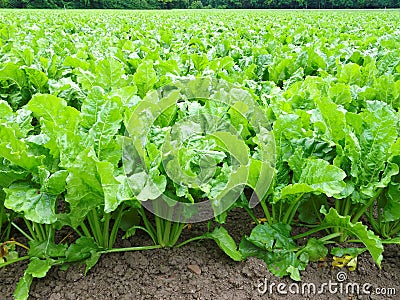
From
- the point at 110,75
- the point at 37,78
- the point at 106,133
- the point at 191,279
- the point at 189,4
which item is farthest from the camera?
the point at 189,4

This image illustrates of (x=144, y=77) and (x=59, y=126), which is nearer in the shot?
(x=59, y=126)

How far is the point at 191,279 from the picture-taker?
86.7 inches

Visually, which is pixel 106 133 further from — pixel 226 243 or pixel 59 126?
pixel 226 243

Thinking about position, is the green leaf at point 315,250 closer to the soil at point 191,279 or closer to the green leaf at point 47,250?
the soil at point 191,279

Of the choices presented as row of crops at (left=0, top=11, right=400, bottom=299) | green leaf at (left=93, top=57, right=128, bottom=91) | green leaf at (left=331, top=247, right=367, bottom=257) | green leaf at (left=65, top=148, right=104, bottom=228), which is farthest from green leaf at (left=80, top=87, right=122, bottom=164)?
green leaf at (left=331, top=247, right=367, bottom=257)

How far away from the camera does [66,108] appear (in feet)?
7.18

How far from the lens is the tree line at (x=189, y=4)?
158 feet

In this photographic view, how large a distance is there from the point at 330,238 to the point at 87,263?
138cm

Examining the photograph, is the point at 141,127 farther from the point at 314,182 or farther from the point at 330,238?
the point at 330,238

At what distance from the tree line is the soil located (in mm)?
50613

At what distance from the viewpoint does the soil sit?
2.13 metres

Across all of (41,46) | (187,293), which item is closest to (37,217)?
(187,293)

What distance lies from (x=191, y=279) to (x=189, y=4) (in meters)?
69.7

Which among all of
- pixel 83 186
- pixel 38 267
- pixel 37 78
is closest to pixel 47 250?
pixel 38 267
